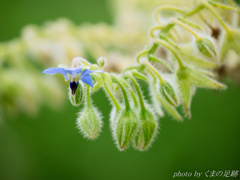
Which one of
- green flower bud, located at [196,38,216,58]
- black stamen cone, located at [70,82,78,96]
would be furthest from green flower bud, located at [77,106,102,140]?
green flower bud, located at [196,38,216,58]

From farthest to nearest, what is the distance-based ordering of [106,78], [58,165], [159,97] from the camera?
[58,165] → [159,97] → [106,78]

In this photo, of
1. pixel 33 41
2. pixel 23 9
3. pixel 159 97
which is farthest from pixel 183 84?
pixel 23 9

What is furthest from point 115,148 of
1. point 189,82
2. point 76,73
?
point 76,73

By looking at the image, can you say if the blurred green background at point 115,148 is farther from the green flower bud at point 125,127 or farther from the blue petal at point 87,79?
the blue petal at point 87,79

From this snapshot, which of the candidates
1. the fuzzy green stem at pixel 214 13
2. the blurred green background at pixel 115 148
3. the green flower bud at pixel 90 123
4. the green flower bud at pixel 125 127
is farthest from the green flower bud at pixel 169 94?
the blurred green background at pixel 115 148

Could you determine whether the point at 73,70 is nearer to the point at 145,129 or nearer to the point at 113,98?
the point at 113,98

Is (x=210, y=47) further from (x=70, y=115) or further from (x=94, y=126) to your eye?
(x=70, y=115)
